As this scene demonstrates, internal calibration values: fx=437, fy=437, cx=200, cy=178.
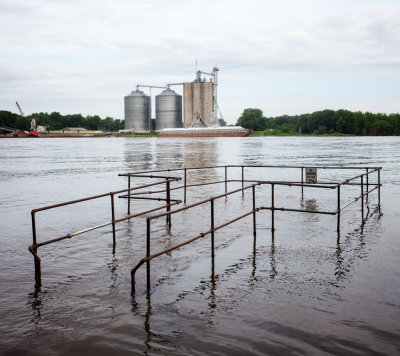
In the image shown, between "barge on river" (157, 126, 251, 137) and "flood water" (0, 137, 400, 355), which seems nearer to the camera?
"flood water" (0, 137, 400, 355)

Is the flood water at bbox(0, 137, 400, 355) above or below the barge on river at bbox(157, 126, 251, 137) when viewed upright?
below

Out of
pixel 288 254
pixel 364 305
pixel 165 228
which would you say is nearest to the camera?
pixel 364 305

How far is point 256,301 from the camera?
702cm

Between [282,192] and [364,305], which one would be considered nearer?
[364,305]

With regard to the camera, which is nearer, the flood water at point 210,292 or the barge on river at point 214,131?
the flood water at point 210,292

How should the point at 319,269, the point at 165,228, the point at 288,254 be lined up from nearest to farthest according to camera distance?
A: the point at 319,269 → the point at 288,254 → the point at 165,228

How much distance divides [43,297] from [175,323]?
8.01ft

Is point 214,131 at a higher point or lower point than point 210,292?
higher

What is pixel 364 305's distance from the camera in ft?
22.4

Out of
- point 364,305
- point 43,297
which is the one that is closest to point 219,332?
point 364,305

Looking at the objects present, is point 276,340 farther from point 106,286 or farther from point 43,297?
point 43,297

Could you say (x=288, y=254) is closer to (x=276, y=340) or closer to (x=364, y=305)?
(x=364, y=305)

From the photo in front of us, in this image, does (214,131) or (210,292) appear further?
(214,131)

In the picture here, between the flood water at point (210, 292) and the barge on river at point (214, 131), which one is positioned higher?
the barge on river at point (214, 131)
